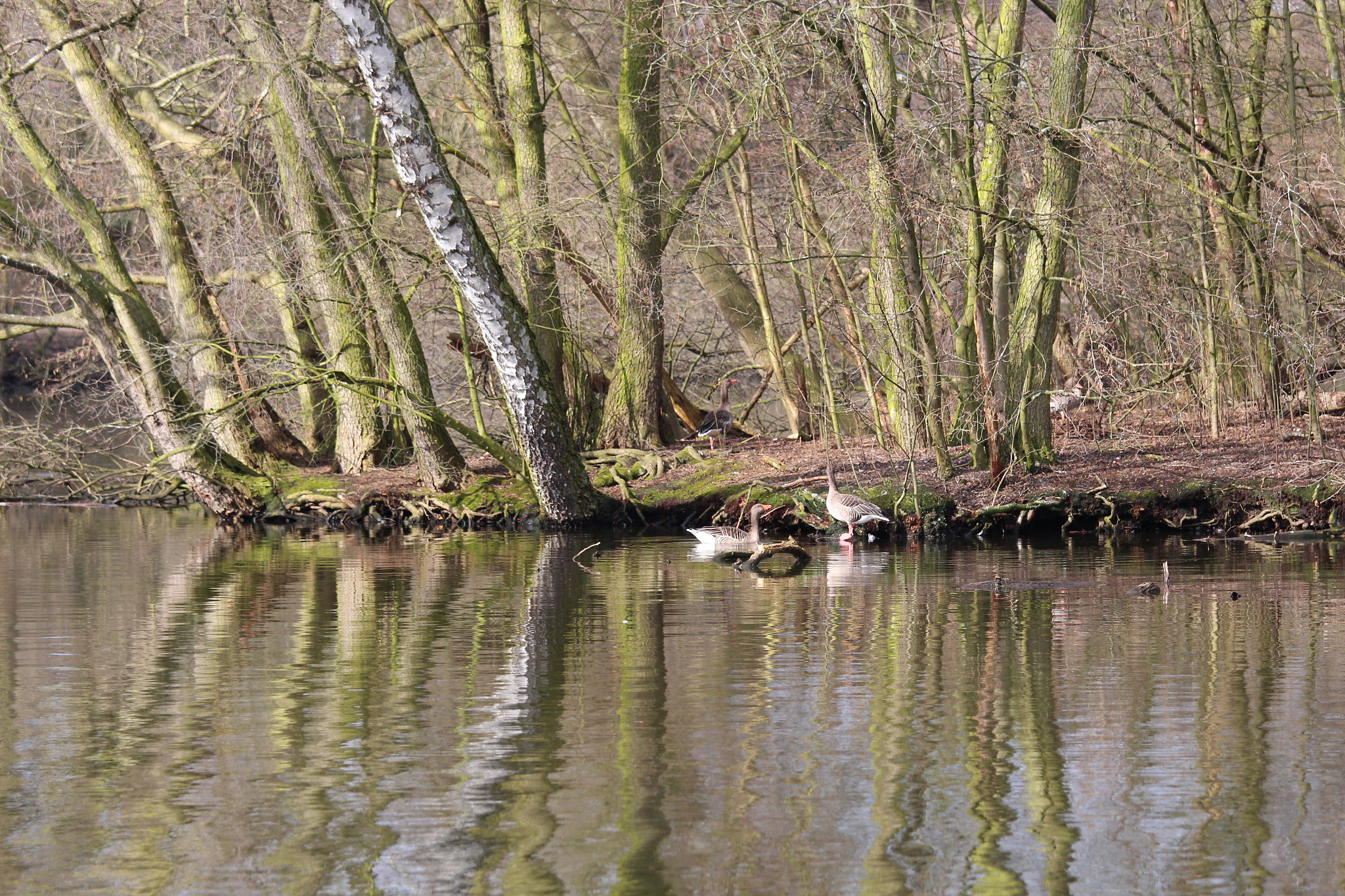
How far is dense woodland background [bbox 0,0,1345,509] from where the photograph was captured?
1677 cm

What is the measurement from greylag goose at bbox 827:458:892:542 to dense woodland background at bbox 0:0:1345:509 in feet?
4.77

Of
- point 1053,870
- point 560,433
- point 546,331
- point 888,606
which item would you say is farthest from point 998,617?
point 546,331

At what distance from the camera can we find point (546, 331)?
20953 millimetres

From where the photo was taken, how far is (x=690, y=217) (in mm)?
20344

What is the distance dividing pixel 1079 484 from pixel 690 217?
5.94m

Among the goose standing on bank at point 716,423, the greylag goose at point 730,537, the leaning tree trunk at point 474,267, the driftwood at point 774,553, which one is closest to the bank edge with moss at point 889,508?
the leaning tree trunk at point 474,267

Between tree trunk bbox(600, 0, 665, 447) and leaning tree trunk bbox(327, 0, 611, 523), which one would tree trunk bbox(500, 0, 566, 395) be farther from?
leaning tree trunk bbox(327, 0, 611, 523)

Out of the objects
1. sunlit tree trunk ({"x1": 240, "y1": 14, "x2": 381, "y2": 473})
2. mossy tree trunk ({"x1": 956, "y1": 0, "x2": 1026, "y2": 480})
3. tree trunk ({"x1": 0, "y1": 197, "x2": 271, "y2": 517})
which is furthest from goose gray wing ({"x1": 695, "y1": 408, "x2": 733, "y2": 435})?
tree trunk ({"x1": 0, "y1": 197, "x2": 271, "y2": 517})

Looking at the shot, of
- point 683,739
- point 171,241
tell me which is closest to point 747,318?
point 171,241

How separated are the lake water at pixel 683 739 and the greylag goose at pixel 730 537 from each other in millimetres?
2336

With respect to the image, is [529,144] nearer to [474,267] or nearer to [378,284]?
[378,284]

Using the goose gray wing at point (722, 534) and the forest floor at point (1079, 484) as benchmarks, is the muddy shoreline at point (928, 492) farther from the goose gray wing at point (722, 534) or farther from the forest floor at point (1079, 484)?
the goose gray wing at point (722, 534)

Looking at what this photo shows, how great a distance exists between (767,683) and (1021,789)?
2283mm

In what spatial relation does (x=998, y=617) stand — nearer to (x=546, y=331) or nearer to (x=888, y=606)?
(x=888, y=606)
